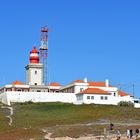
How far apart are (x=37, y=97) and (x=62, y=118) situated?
23585 millimetres

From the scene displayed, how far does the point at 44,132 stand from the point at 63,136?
5.56 m

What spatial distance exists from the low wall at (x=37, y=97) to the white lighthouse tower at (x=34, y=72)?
12.5m

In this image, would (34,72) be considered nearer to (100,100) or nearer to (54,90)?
(54,90)

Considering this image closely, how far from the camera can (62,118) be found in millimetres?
102000

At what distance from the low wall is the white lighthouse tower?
1248 centimetres

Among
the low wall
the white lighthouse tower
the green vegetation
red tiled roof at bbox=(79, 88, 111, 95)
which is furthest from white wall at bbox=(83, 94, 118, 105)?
the white lighthouse tower

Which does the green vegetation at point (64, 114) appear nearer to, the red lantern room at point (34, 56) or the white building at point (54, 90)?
the white building at point (54, 90)

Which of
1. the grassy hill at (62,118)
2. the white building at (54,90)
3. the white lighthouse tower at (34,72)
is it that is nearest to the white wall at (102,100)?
the white building at (54,90)

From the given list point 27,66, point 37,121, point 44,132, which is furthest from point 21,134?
point 27,66

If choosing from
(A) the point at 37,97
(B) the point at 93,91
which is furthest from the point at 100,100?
(A) the point at 37,97

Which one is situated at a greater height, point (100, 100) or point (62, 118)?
point (100, 100)

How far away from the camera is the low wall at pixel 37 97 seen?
4887 inches

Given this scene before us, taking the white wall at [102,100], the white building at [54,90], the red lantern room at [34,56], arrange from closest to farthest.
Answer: the white wall at [102,100]
the white building at [54,90]
the red lantern room at [34,56]

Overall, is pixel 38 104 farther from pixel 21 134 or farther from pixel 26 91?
pixel 21 134
